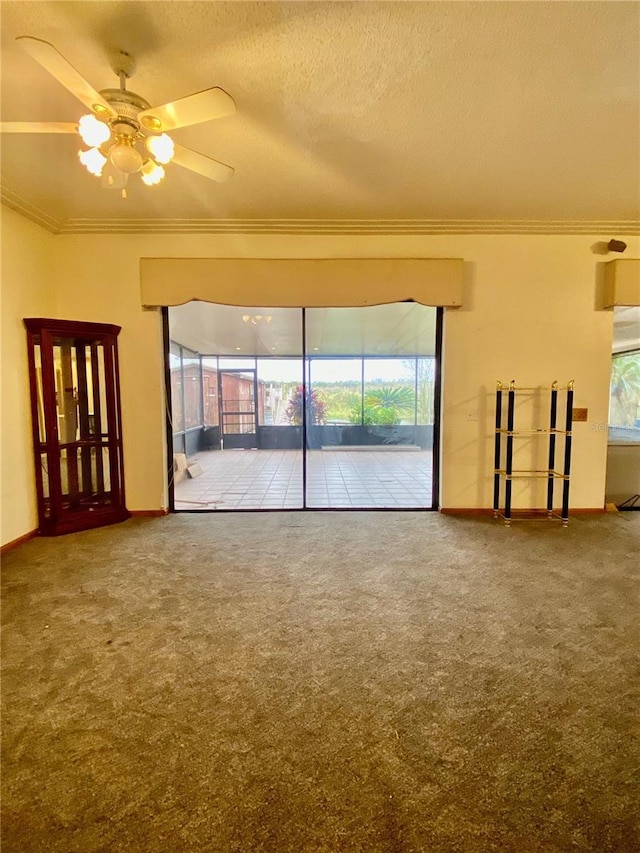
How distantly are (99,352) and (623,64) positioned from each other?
167 inches

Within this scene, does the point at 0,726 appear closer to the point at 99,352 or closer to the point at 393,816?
the point at 393,816

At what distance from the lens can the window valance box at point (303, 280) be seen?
3.81 m

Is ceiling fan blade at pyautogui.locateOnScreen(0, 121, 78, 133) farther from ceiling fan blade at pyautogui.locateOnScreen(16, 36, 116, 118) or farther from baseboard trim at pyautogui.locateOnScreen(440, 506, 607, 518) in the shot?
baseboard trim at pyautogui.locateOnScreen(440, 506, 607, 518)

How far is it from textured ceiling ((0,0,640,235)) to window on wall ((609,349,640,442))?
7.40ft

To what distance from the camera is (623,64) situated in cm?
196

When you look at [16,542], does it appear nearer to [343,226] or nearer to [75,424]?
[75,424]

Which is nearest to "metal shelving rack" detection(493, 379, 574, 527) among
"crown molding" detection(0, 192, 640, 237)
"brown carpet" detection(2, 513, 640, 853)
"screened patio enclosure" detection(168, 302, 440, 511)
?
"brown carpet" detection(2, 513, 640, 853)

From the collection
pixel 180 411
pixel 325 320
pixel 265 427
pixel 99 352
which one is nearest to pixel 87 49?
pixel 99 352

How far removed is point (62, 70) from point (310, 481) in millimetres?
5050

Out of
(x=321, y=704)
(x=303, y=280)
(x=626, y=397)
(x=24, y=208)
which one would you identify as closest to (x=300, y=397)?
(x=303, y=280)

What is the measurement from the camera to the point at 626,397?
5375mm

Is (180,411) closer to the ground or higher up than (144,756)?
higher up

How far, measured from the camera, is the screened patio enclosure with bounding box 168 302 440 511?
21.0 ft

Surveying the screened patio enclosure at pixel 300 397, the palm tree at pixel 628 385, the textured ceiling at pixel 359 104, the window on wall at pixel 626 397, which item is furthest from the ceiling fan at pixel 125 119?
the palm tree at pixel 628 385
